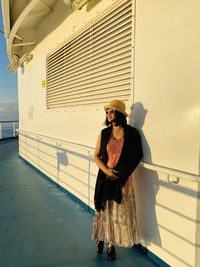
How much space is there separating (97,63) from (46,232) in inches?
73.6

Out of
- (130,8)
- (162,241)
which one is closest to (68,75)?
(130,8)

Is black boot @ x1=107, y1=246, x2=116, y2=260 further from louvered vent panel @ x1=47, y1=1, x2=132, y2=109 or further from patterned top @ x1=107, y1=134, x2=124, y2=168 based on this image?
louvered vent panel @ x1=47, y1=1, x2=132, y2=109

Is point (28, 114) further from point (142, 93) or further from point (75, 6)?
point (142, 93)

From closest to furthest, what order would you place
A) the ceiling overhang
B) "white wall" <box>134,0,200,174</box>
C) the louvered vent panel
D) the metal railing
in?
"white wall" <box>134,0,200,174</box>
the louvered vent panel
the ceiling overhang
the metal railing

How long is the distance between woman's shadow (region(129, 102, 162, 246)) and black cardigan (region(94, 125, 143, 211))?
0.35 feet

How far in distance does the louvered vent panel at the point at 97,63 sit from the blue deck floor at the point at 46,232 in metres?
1.35

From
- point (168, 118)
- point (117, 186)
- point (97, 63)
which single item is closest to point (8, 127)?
point (97, 63)

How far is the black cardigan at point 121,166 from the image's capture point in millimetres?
1851

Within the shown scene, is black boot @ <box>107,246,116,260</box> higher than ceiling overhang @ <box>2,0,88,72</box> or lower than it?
lower

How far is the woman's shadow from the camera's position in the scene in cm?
194

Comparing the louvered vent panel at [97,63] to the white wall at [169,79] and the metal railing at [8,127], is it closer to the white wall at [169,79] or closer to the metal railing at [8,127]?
the white wall at [169,79]

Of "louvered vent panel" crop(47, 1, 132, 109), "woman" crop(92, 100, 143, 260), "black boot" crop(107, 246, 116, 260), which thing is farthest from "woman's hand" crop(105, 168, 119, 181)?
"louvered vent panel" crop(47, 1, 132, 109)

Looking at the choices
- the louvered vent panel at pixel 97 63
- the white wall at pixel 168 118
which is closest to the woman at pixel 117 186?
the white wall at pixel 168 118

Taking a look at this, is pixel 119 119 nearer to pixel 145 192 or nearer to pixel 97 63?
pixel 145 192
